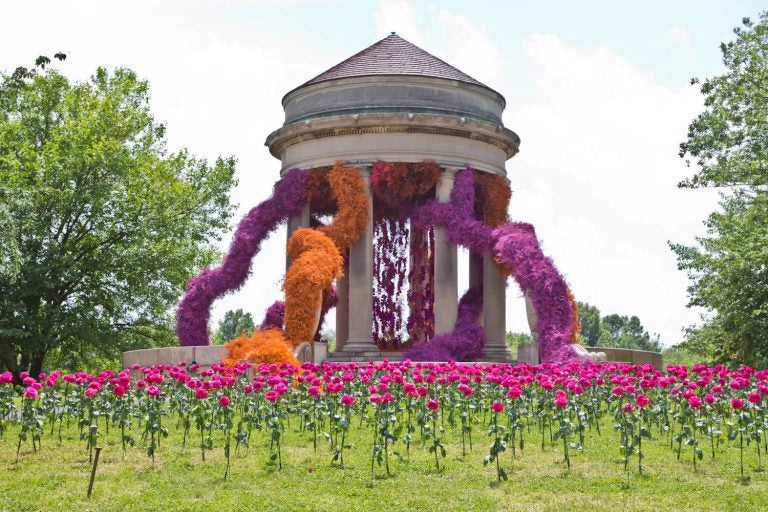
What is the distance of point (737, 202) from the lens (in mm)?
33156

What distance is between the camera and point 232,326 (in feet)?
347

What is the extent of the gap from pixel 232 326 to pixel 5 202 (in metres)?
79.3

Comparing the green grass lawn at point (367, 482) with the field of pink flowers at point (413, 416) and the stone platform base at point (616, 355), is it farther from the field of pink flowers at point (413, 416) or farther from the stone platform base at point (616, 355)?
the stone platform base at point (616, 355)

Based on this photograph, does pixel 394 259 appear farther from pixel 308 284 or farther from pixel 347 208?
pixel 308 284

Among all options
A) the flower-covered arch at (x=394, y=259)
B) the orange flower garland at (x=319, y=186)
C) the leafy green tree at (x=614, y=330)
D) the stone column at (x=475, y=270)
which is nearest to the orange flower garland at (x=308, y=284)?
the flower-covered arch at (x=394, y=259)

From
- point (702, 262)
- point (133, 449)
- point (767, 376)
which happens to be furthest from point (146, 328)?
point (767, 376)

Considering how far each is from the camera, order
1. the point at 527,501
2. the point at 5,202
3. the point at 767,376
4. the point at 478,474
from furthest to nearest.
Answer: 1. the point at 5,202
2. the point at 767,376
3. the point at 478,474
4. the point at 527,501

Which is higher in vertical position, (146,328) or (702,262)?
(702,262)

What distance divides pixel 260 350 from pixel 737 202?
764 inches

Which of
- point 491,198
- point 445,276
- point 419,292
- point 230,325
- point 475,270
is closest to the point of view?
point 445,276

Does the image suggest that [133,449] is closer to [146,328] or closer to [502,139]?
[502,139]

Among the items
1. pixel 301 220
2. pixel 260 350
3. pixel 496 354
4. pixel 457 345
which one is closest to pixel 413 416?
pixel 260 350

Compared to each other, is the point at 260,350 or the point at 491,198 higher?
the point at 491,198

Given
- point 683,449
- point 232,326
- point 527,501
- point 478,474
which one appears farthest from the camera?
point 232,326
